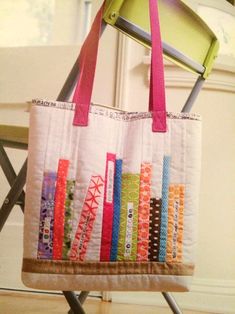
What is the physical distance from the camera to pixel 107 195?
403 millimetres

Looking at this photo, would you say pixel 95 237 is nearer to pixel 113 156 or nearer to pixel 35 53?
pixel 113 156

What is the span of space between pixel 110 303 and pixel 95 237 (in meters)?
0.71

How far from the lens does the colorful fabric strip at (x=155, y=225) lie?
1.34ft

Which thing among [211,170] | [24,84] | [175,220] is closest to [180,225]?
[175,220]

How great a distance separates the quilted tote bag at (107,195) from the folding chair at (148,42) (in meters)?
0.03

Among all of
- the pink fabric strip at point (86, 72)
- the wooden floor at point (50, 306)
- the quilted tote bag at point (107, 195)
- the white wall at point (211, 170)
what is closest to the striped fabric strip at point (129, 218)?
the quilted tote bag at point (107, 195)

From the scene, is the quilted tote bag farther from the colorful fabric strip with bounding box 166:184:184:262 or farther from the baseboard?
the baseboard

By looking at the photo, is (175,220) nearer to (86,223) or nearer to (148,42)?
(86,223)

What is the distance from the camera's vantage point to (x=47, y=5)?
1.41 meters

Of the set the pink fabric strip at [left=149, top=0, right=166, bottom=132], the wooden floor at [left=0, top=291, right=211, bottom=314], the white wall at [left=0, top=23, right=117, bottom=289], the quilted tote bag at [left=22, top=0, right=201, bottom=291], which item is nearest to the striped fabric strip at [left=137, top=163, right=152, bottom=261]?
the quilted tote bag at [left=22, top=0, right=201, bottom=291]

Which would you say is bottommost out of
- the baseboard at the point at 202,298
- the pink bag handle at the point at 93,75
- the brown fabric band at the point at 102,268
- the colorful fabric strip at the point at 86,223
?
the baseboard at the point at 202,298

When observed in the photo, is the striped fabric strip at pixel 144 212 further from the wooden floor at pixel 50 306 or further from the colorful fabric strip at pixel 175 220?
the wooden floor at pixel 50 306

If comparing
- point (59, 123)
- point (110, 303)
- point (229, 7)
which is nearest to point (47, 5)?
point (229, 7)

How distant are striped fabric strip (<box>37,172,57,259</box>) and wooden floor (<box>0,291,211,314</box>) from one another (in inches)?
23.3
